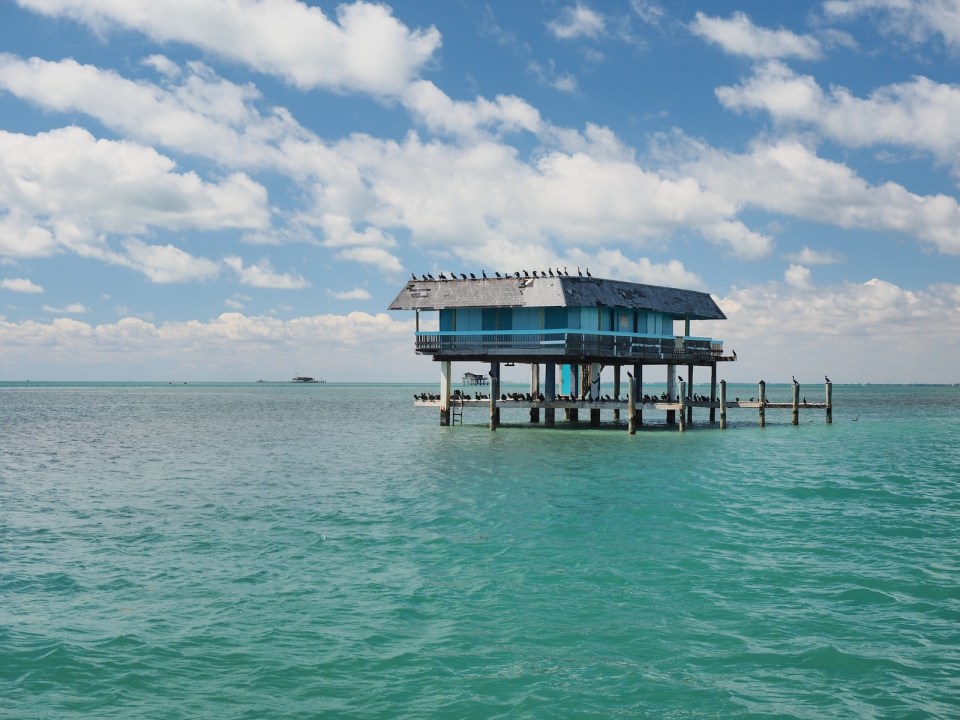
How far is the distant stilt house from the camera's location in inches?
1812

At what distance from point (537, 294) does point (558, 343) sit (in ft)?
9.94

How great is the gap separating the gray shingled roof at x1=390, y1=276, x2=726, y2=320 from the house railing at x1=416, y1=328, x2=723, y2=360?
1.74 meters

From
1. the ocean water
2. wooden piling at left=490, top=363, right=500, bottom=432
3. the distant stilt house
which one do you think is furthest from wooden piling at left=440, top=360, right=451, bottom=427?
the ocean water

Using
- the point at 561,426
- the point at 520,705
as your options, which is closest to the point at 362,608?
the point at 520,705

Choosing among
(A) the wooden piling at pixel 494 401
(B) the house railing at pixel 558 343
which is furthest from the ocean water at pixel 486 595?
(A) the wooden piling at pixel 494 401

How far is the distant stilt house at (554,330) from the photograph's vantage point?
46031 millimetres

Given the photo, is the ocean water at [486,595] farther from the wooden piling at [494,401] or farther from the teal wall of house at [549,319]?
the wooden piling at [494,401]

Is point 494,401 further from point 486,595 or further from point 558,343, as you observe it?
point 486,595

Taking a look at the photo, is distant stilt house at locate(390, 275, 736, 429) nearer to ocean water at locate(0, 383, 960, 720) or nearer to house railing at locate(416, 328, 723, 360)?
house railing at locate(416, 328, 723, 360)

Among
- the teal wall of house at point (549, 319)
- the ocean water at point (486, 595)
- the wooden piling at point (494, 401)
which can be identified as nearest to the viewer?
the ocean water at point (486, 595)

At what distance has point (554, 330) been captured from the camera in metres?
45.4

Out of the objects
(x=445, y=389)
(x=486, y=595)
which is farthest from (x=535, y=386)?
(x=486, y=595)

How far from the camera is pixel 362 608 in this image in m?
13.9

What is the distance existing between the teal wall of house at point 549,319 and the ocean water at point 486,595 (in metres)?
16.7
